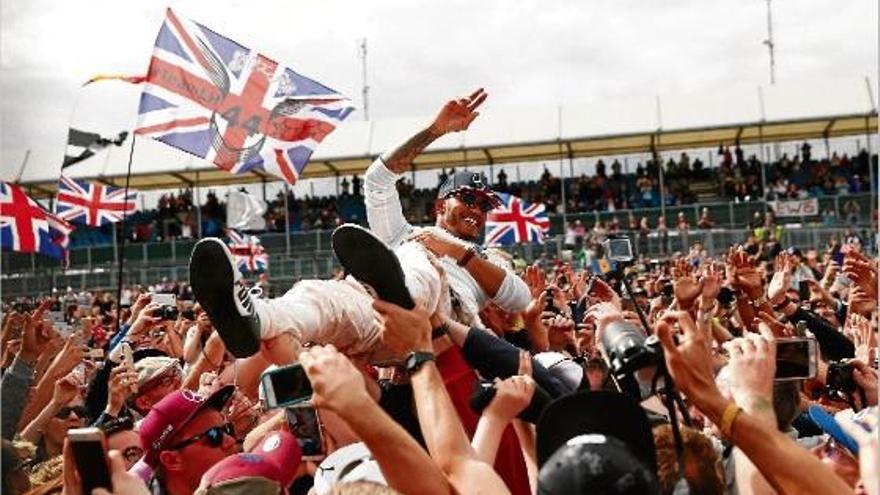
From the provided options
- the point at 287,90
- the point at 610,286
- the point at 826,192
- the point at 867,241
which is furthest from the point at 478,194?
the point at 826,192

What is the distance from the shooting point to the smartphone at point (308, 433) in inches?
138

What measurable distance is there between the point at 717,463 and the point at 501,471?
865 millimetres

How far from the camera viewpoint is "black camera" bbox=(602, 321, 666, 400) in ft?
8.39

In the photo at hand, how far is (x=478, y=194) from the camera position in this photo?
200 inches

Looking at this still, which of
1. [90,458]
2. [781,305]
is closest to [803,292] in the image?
[781,305]

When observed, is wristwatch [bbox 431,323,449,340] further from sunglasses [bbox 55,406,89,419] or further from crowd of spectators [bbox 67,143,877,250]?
crowd of spectators [bbox 67,143,877,250]

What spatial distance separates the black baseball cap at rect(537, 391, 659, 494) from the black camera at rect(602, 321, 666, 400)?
0.51ft

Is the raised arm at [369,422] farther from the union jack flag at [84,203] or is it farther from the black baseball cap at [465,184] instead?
the union jack flag at [84,203]

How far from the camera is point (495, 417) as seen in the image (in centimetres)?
291

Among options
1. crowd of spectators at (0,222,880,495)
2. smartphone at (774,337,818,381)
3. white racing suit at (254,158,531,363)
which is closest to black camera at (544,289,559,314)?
crowd of spectators at (0,222,880,495)

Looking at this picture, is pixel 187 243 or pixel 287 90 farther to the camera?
pixel 187 243

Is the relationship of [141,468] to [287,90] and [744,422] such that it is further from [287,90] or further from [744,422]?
→ [287,90]

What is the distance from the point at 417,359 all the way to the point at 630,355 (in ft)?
1.93

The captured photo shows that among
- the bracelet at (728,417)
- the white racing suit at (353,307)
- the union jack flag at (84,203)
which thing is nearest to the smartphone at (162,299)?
the white racing suit at (353,307)
